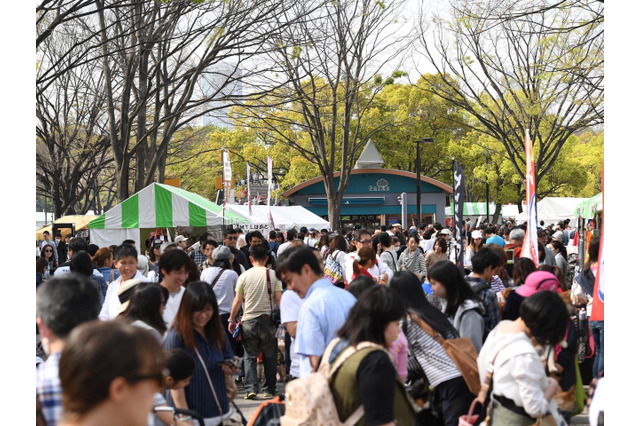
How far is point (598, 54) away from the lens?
15367 millimetres

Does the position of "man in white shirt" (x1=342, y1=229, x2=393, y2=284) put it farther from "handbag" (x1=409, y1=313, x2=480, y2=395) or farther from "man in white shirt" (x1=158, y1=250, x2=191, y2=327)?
"handbag" (x1=409, y1=313, x2=480, y2=395)

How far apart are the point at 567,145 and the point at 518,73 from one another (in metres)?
28.4

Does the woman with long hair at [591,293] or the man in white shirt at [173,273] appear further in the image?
the woman with long hair at [591,293]

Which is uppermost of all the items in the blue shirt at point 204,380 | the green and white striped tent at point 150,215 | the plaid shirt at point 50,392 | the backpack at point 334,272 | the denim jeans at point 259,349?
the green and white striped tent at point 150,215

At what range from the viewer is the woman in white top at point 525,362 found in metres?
3.66

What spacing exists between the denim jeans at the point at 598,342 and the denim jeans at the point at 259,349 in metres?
3.45

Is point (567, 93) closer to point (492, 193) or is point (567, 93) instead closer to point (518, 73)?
point (518, 73)

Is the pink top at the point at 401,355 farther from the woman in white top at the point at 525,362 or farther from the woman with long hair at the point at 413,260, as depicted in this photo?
the woman with long hair at the point at 413,260

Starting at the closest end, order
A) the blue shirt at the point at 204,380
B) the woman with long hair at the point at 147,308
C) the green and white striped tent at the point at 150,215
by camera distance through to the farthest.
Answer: the blue shirt at the point at 204,380 < the woman with long hair at the point at 147,308 < the green and white striped tent at the point at 150,215

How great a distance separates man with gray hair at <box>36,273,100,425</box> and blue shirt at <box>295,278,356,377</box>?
1.29 m

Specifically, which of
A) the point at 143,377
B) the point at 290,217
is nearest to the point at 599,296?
the point at 143,377

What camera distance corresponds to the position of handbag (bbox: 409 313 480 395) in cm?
440

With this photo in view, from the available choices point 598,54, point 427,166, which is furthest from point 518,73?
point 427,166

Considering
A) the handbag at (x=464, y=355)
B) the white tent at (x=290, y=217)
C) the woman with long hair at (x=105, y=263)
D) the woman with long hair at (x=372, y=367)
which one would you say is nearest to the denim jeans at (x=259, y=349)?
the woman with long hair at (x=105, y=263)
